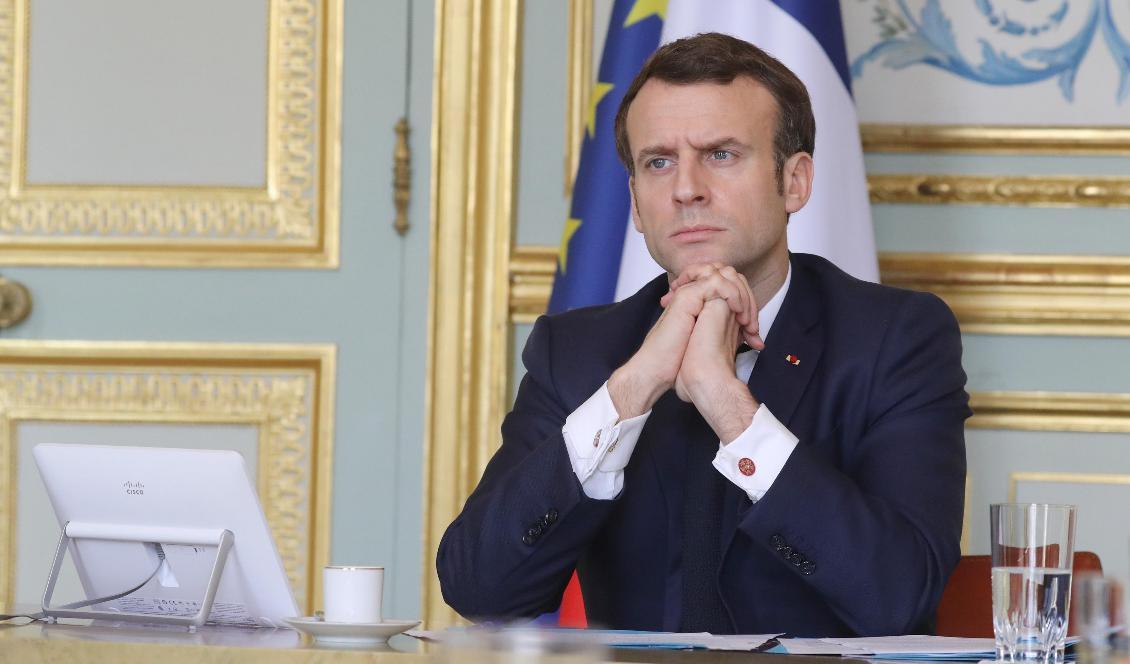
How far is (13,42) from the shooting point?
3459 millimetres

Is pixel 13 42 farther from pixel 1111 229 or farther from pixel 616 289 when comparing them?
pixel 1111 229

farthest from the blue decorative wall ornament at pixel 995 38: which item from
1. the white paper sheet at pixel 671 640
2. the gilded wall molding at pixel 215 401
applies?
the white paper sheet at pixel 671 640

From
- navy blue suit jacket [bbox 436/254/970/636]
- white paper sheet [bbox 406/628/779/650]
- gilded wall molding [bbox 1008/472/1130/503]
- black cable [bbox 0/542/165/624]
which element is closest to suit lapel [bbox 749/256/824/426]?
navy blue suit jacket [bbox 436/254/970/636]

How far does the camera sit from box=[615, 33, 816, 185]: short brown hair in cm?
212

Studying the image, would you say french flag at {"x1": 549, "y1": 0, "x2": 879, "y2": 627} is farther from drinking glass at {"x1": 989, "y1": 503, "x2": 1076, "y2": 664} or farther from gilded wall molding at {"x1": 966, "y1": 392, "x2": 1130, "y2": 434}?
drinking glass at {"x1": 989, "y1": 503, "x2": 1076, "y2": 664}

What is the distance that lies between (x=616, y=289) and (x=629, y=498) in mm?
983

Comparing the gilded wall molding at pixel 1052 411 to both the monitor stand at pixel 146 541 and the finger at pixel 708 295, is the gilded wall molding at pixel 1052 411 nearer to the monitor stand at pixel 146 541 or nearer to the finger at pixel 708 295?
the finger at pixel 708 295

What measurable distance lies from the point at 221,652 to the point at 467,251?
2.14 meters

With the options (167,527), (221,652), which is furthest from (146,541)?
(221,652)

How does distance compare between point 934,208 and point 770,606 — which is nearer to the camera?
point 770,606

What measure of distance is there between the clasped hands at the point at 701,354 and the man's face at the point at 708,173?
0.06m

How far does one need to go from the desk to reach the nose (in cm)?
87

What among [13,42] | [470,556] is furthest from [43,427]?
[470,556]

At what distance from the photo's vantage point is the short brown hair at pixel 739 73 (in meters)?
2.12
